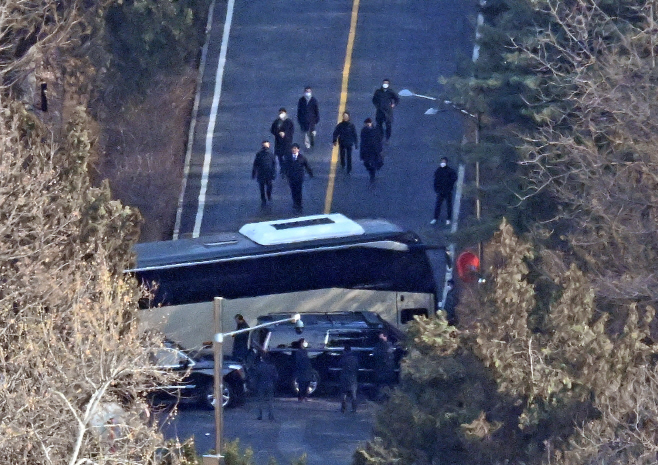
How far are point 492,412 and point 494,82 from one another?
8288mm

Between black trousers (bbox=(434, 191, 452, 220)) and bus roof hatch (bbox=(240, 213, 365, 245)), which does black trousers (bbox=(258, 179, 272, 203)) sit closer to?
bus roof hatch (bbox=(240, 213, 365, 245))

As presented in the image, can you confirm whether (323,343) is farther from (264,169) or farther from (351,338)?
(264,169)

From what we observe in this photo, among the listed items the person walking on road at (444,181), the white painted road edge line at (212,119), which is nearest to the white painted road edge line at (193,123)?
the white painted road edge line at (212,119)

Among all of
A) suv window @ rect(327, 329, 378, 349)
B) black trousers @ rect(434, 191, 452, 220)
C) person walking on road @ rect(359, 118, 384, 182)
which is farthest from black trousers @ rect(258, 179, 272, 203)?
suv window @ rect(327, 329, 378, 349)

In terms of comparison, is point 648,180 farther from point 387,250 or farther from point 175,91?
point 175,91

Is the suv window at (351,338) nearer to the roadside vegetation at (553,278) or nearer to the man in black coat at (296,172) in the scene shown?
the roadside vegetation at (553,278)

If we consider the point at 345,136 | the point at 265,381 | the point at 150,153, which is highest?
the point at 345,136

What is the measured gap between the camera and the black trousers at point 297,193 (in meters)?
27.6

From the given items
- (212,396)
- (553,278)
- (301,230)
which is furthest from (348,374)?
(553,278)

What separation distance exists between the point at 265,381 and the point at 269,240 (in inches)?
152

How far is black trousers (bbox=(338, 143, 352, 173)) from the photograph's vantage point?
93.9ft

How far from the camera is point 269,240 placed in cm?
2402

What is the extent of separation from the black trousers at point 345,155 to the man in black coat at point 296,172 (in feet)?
3.87

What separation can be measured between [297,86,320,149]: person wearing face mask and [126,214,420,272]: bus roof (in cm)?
492
